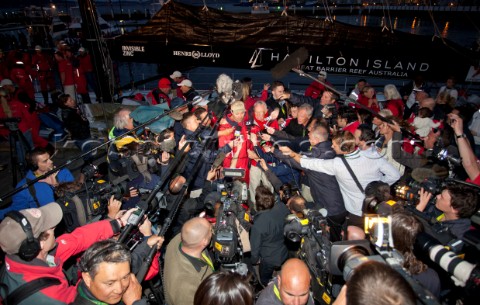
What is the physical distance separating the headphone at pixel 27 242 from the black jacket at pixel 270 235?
2.08 meters

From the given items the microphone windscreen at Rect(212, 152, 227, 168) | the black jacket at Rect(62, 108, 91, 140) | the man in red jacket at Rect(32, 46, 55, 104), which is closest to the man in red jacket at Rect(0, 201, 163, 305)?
the microphone windscreen at Rect(212, 152, 227, 168)

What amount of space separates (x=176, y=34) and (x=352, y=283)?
5.04 m

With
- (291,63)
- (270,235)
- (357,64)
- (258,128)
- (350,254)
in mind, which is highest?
(291,63)

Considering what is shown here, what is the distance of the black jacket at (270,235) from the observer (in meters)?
3.43

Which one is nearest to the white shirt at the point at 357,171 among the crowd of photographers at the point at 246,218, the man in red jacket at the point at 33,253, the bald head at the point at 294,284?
the crowd of photographers at the point at 246,218

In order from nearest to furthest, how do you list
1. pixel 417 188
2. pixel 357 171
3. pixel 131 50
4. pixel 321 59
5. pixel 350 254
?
pixel 350 254
pixel 417 188
pixel 357 171
pixel 321 59
pixel 131 50

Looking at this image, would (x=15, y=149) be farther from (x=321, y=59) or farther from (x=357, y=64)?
(x=357, y=64)

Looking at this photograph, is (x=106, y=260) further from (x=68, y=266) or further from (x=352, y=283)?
(x=68, y=266)

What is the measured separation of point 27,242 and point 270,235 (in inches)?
91.5

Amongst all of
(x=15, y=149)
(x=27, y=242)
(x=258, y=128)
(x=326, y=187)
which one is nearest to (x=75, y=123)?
(x=15, y=149)

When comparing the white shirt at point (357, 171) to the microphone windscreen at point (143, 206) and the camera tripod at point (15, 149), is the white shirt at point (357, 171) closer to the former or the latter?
the microphone windscreen at point (143, 206)

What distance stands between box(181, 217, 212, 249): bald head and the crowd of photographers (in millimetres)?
15

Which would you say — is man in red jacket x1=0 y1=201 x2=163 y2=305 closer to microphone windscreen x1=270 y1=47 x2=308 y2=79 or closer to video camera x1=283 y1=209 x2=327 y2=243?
video camera x1=283 y1=209 x2=327 y2=243

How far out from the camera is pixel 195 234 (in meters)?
2.55
